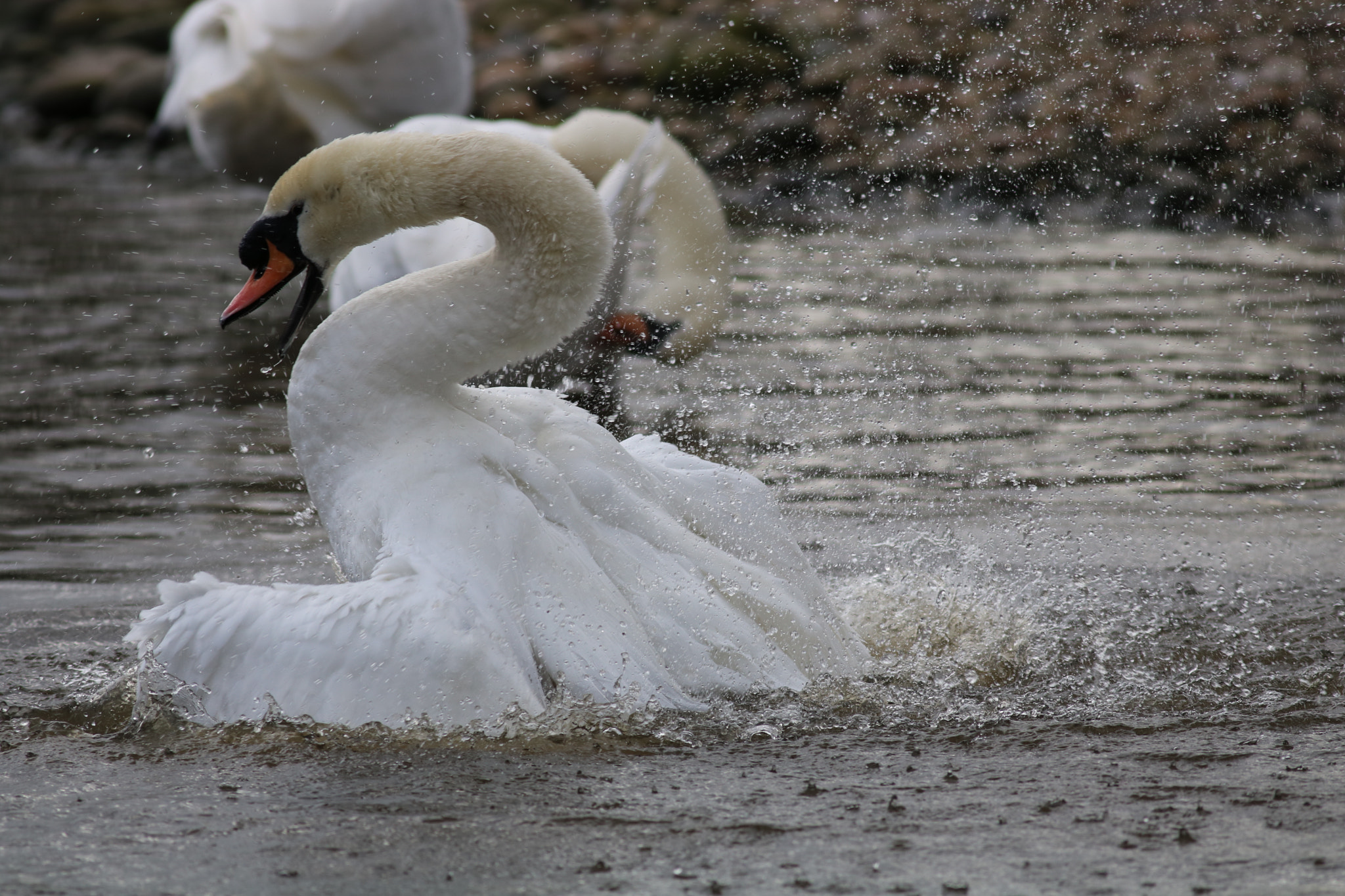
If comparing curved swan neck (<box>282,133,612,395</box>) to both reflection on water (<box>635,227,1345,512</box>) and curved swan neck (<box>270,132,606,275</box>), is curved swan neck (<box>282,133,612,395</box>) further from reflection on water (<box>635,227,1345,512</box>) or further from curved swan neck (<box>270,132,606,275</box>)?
reflection on water (<box>635,227,1345,512</box>)

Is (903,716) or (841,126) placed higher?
(841,126)

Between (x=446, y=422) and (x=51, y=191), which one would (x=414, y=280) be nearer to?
(x=446, y=422)

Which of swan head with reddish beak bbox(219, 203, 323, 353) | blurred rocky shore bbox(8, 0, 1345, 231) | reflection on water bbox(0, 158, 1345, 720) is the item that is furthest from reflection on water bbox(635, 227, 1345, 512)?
swan head with reddish beak bbox(219, 203, 323, 353)

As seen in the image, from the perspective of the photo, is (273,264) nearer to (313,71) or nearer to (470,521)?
(470,521)

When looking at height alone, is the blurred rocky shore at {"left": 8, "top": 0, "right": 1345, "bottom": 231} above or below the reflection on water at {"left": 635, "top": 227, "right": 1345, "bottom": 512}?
above

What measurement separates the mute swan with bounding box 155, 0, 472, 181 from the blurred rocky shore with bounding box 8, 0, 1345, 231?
11.3ft

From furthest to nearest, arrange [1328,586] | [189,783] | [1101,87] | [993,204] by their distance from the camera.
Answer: [1101,87]
[993,204]
[1328,586]
[189,783]

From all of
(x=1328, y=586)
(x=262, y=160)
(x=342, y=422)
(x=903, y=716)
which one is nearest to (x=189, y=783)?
(x=342, y=422)

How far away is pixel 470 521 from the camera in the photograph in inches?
140

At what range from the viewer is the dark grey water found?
3074 mm

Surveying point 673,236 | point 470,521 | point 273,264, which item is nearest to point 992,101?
point 673,236

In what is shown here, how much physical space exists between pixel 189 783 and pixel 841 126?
11.1 metres

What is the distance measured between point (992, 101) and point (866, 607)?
32.4 feet

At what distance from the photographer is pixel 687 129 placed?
13.8 metres
